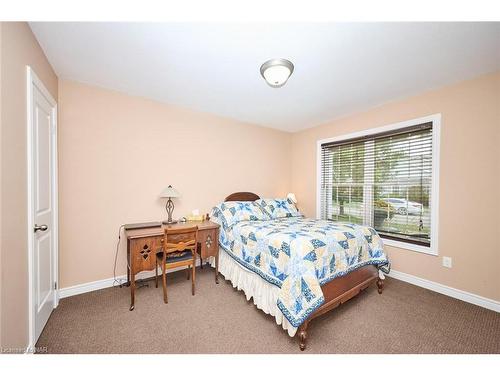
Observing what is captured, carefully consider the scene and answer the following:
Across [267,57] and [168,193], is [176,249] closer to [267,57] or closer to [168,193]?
[168,193]

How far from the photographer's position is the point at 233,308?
2.08 meters

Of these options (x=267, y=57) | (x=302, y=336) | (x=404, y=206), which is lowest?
(x=302, y=336)

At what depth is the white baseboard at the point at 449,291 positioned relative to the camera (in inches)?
81.5

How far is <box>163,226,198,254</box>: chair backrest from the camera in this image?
83.1 inches

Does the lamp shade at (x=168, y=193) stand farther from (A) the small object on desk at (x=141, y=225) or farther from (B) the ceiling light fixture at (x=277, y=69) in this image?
(B) the ceiling light fixture at (x=277, y=69)

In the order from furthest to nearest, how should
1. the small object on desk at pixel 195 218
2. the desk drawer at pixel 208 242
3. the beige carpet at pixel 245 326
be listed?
the small object on desk at pixel 195 218 < the desk drawer at pixel 208 242 < the beige carpet at pixel 245 326

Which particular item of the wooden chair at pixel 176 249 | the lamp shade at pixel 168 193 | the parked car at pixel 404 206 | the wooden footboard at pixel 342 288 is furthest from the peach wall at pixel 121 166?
the parked car at pixel 404 206

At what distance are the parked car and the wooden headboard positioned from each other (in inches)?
80.7

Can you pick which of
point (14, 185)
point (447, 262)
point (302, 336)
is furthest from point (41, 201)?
point (447, 262)

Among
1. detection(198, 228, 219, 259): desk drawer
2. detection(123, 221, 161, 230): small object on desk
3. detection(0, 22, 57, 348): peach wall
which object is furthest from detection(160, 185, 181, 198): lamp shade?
detection(0, 22, 57, 348): peach wall

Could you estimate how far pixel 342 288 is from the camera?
6.47 feet

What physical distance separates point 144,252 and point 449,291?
11.3 feet

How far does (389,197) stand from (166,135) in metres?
3.27

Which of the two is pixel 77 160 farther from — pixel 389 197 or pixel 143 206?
pixel 389 197
